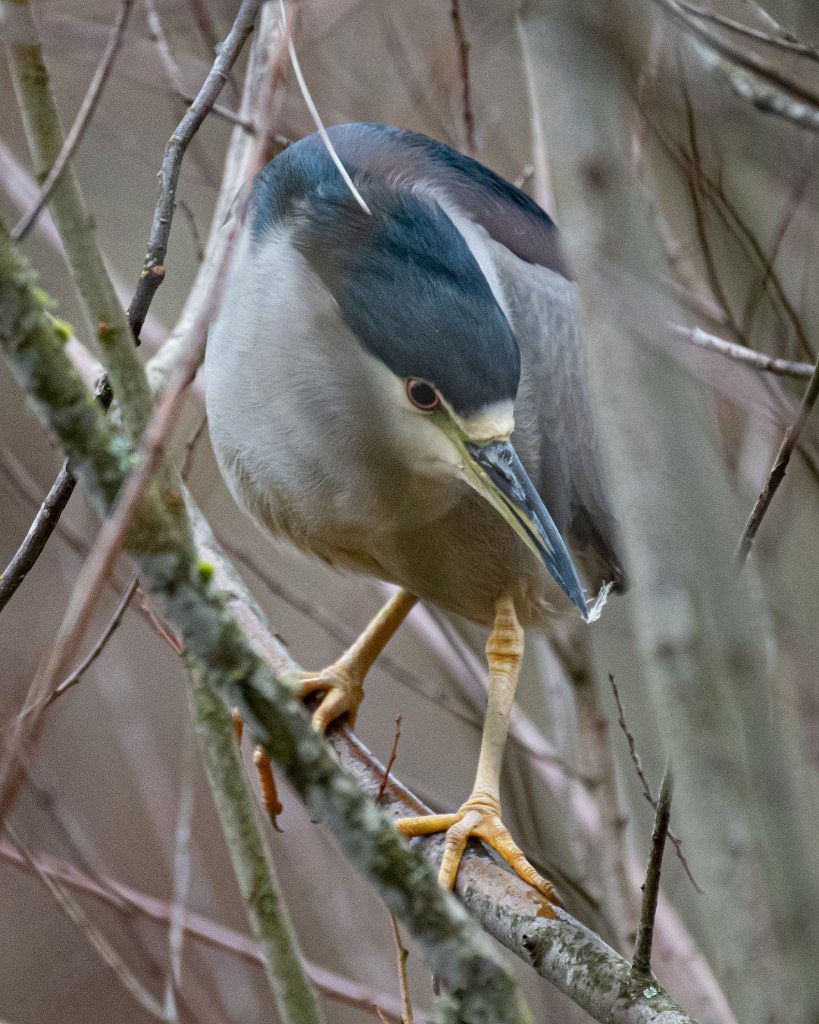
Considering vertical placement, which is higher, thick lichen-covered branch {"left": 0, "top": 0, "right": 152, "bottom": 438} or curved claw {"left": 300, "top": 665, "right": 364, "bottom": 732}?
thick lichen-covered branch {"left": 0, "top": 0, "right": 152, "bottom": 438}

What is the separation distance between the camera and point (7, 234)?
2.66 ft

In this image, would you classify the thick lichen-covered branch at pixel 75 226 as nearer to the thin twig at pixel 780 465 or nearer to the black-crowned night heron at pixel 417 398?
the thin twig at pixel 780 465

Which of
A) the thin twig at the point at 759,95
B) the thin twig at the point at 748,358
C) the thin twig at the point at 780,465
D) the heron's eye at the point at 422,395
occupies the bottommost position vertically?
the thin twig at the point at 748,358

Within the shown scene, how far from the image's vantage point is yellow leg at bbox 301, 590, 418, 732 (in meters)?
2.28

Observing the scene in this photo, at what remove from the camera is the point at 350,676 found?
2.40 m

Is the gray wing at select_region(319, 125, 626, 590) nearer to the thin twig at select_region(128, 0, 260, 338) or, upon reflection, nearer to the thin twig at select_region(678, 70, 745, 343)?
the thin twig at select_region(678, 70, 745, 343)

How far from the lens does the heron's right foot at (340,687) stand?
2316 mm

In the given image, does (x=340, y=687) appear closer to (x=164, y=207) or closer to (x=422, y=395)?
(x=422, y=395)

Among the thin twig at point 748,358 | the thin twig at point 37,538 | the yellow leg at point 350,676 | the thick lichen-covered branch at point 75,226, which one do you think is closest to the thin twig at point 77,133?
the thick lichen-covered branch at point 75,226

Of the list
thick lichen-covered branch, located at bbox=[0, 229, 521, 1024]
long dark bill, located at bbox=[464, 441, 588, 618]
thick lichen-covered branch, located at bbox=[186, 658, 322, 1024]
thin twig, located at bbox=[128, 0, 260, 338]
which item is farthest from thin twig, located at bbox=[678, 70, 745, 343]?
thick lichen-covered branch, located at bbox=[0, 229, 521, 1024]

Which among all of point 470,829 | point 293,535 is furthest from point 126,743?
point 470,829

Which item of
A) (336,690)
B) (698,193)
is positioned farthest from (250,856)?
(698,193)

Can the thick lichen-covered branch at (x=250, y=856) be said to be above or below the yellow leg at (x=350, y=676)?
above

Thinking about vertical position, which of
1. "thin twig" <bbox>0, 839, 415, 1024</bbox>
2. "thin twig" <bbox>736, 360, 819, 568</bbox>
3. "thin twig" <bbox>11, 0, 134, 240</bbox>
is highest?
"thin twig" <bbox>11, 0, 134, 240</bbox>
